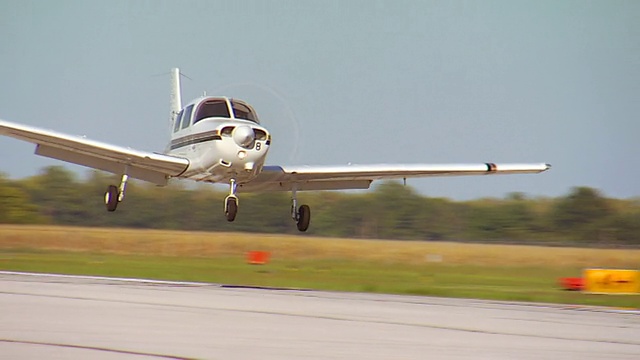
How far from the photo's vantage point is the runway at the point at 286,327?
10484 mm

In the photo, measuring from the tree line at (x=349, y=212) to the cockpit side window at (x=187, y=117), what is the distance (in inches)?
910

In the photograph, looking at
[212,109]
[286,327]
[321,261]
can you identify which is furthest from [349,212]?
[286,327]

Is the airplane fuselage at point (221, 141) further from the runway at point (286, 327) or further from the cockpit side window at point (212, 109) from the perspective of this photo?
the runway at point (286, 327)

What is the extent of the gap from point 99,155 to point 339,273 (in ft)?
30.9

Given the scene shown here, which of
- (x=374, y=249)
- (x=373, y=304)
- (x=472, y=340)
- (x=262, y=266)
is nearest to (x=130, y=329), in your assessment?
(x=472, y=340)

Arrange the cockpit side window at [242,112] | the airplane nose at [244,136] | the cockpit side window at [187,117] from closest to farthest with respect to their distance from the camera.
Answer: the airplane nose at [244,136], the cockpit side window at [242,112], the cockpit side window at [187,117]

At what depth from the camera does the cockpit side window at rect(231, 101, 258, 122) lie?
20.8 meters

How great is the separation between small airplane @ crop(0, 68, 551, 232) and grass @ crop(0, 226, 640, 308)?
2644mm

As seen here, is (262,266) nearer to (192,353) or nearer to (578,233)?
(192,353)

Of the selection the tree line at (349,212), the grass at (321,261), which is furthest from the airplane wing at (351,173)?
the tree line at (349,212)

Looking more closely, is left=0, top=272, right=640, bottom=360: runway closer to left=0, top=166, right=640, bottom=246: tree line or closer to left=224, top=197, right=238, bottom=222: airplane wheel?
left=224, top=197, right=238, bottom=222: airplane wheel

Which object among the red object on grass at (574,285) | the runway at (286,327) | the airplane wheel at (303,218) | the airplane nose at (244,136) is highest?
the airplane nose at (244,136)

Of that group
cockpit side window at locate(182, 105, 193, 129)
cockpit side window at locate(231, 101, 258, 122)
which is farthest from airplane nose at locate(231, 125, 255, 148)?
cockpit side window at locate(182, 105, 193, 129)

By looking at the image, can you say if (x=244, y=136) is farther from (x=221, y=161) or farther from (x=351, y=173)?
(x=351, y=173)
